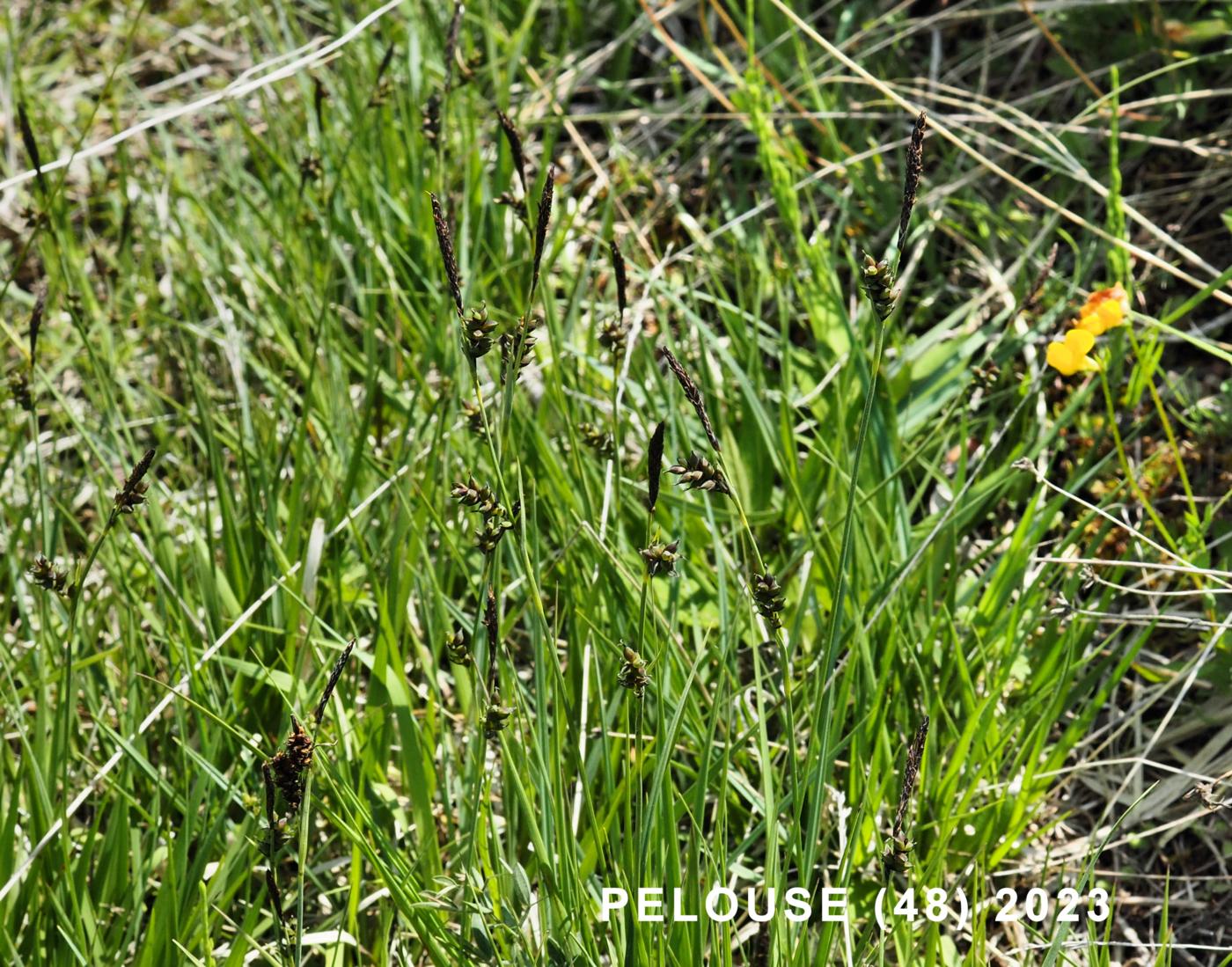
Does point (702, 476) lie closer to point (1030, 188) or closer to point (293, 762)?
point (293, 762)

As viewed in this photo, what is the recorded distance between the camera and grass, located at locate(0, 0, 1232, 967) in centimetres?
126

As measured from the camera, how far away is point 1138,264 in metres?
2.26

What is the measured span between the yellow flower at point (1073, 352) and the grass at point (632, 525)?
83 mm

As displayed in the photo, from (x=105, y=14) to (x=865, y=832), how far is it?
3.19 metres

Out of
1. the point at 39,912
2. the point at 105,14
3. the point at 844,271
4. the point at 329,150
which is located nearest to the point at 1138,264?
the point at 844,271

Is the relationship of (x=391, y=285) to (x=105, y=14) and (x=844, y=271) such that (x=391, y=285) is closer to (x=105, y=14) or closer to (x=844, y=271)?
(x=844, y=271)

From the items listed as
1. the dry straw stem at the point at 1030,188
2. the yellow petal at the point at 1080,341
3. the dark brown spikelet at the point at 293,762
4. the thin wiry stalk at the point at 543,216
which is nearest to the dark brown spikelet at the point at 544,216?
the thin wiry stalk at the point at 543,216

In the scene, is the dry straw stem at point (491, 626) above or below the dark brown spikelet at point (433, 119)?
below

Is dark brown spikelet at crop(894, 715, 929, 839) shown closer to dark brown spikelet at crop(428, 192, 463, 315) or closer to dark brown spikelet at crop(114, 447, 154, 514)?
dark brown spikelet at crop(428, 192, 463, 315)

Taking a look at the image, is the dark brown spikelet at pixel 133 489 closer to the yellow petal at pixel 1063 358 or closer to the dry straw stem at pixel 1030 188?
the dry straw stem at pixel 1030 188

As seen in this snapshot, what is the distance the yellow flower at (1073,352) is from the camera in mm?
1683

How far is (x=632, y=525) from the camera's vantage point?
1.82 metres

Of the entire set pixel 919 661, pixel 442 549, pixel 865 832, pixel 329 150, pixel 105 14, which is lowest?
pixel 865 832

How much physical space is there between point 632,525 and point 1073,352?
67 centimetres
